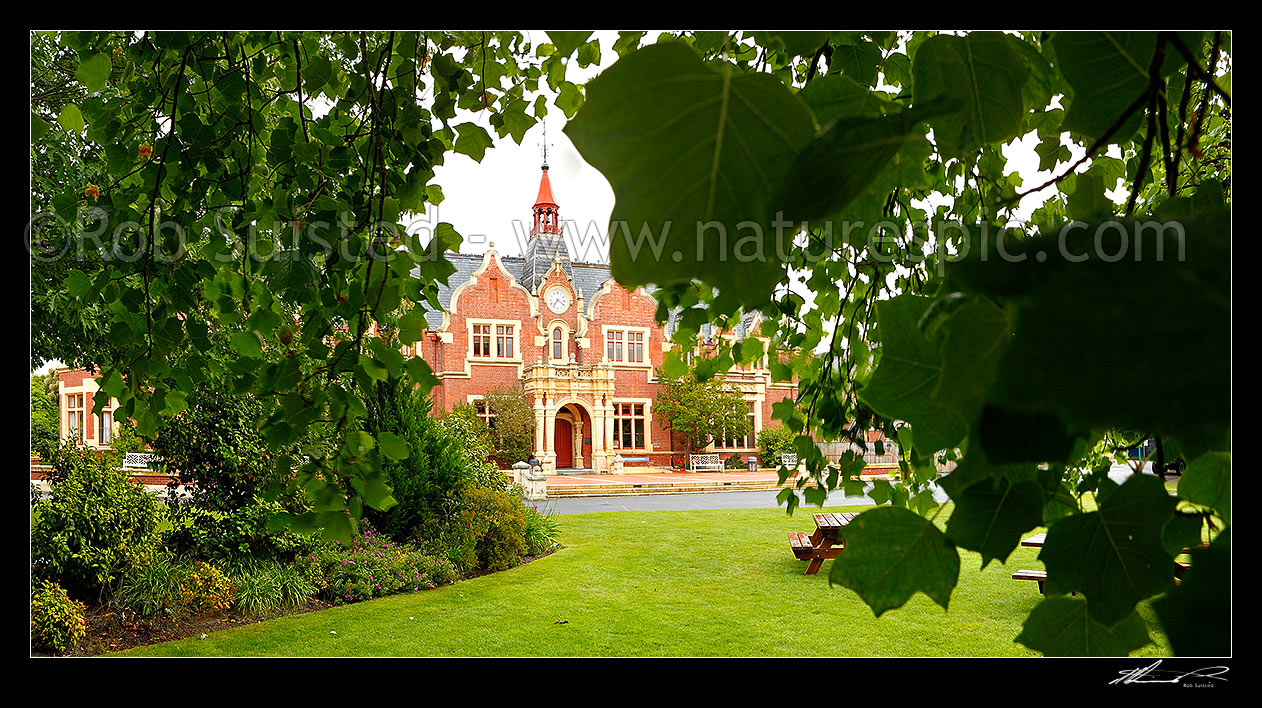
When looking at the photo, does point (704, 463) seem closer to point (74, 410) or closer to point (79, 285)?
point (74, 410)

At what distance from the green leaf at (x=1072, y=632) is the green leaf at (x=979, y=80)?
14 cm

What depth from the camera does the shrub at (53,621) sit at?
9.94 ft

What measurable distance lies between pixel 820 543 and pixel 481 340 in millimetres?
8181

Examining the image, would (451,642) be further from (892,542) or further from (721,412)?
(721,412)

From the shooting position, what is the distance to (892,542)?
0.62 ft

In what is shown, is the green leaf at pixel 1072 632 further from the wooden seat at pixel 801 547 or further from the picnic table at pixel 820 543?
the wooden seat at pixel 801 547

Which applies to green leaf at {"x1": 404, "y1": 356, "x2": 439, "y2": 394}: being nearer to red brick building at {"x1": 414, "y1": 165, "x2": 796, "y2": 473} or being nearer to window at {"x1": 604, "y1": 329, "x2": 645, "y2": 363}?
red brick building at {"x1": 414, "y1": 165, "x2": 796, "y2": 473}

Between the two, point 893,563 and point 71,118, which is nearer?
point 893,563

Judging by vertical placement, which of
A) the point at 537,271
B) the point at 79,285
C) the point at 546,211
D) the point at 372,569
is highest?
the point at 546,211

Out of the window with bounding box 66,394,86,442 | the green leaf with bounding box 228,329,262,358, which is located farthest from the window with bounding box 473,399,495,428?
the green leaf with bounding box 228,329,262,358

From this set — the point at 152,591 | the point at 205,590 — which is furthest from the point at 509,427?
the point at 152,591

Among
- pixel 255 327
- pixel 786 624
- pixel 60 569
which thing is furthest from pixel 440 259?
pixel 60 569

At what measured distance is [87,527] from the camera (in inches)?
141

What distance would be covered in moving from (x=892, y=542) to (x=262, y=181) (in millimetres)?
1342
